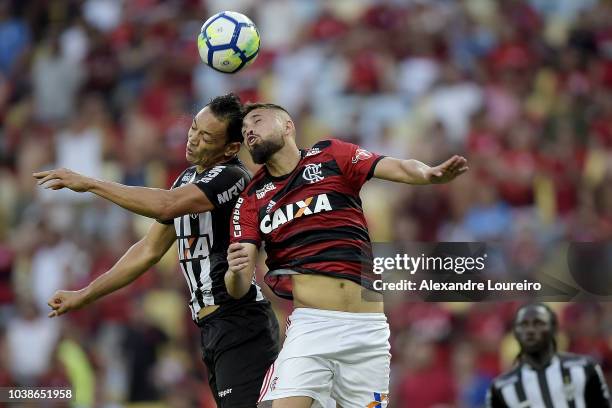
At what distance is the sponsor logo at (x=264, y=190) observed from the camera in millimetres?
6004

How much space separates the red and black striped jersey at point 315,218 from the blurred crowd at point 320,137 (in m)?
2.62

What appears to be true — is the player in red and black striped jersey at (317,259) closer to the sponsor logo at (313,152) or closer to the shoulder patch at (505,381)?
the sponsor logo at (313,152)

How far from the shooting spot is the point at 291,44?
519 inches

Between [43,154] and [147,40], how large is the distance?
78.2 inches

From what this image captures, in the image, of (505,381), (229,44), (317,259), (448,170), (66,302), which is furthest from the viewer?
(505,381)

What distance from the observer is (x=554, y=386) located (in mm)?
7492

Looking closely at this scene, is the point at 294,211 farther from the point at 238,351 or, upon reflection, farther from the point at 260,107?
the point at 238,351

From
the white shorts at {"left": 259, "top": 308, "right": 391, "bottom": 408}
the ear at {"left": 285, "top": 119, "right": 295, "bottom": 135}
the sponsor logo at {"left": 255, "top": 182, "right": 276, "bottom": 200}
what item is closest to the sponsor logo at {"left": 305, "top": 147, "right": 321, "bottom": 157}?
the ear at {"left": 285, "top": 119, "right": 295, "bottom": 135}

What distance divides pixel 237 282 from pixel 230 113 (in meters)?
1.03

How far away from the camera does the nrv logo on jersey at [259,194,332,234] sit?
5.91 m

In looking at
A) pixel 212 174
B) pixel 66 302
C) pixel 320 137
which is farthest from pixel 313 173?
pixel 320 137

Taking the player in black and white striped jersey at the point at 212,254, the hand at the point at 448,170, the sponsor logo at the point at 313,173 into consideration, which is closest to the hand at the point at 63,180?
the player in black and white striped jersey at the point at 212,254

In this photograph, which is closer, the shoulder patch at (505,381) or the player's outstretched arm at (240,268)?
the player's outstretched arm at (240,268)

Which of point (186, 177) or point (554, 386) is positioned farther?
point (554, 386)
